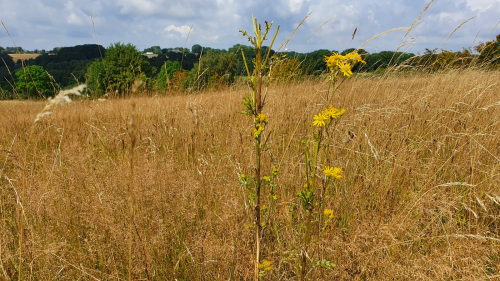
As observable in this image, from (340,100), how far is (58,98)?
135 inches

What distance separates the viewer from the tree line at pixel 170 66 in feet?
11.6

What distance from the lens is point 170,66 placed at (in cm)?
5388

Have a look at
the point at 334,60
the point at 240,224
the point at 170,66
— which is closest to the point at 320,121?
the point at 334,60

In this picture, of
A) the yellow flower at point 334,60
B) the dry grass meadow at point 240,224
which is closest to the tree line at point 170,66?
the yellow flower at point 334,60

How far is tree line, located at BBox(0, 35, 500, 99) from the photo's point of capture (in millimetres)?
3544

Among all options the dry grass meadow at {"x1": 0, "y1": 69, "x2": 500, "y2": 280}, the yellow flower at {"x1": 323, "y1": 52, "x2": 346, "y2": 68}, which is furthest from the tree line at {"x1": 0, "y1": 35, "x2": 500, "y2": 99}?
the dry grass meadow at {"x1": 0, "y1": 69, "x2": 500, "y2": 280}

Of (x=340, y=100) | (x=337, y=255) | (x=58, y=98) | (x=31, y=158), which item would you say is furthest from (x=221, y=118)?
(x=58, y=98)

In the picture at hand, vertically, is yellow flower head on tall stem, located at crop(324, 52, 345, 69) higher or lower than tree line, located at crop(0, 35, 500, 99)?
lower

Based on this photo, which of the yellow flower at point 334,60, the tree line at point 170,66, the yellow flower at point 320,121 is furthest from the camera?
the tree line at point 170,66

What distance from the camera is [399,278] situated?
110 centimetres

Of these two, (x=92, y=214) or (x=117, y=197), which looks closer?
(x=92, y=214)

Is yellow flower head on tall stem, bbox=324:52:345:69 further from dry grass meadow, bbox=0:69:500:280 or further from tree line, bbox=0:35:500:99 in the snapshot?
dry grass meadow, bbox=0:69:500:280

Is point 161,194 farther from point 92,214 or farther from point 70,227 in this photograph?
point 70,227

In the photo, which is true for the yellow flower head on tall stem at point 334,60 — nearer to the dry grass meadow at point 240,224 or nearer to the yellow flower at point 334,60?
the yellow flower at point 334,60
